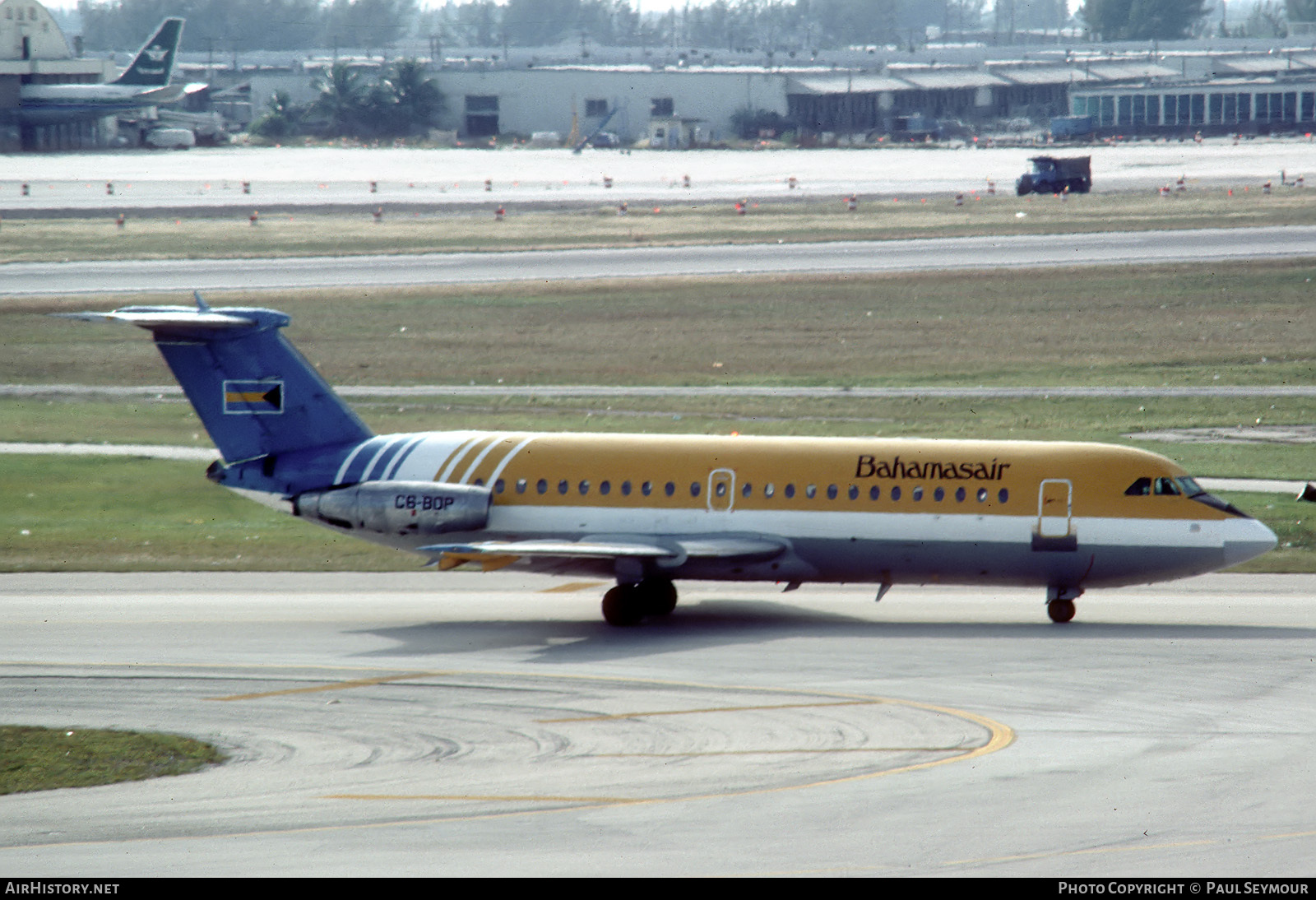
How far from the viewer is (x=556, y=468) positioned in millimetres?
30328

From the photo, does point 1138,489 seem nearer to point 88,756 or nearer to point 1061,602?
point 1061,602

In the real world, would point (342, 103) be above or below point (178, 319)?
above

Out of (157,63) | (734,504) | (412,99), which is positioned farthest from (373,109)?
(734,504)

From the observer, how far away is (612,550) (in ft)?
93.8

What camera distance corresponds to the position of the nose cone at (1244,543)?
28.7m

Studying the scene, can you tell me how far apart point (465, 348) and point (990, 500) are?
35.2 metres

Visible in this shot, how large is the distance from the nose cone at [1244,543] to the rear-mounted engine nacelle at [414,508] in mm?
14119

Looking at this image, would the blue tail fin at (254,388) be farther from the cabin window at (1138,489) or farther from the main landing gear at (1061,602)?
the cabin window at (1138,489)

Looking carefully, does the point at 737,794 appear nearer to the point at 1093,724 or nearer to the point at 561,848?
the point at 561,848

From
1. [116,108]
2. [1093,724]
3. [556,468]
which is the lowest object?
[1093,724]

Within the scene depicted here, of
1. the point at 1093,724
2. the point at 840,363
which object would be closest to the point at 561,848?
the point at 1093,724

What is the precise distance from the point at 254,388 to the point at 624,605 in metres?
9.01

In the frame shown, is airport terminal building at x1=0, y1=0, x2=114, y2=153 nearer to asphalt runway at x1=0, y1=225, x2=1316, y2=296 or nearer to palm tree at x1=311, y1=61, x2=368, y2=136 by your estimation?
palm tree at x1=311, y1=61, x2=368, y2=136
